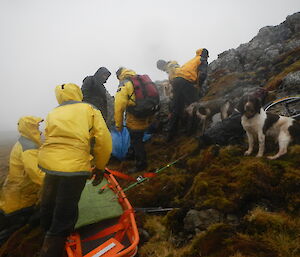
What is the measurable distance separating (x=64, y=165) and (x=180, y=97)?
256 inches

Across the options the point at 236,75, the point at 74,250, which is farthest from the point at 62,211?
the point at 236,75

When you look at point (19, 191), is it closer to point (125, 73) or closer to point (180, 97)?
point (125, 73)

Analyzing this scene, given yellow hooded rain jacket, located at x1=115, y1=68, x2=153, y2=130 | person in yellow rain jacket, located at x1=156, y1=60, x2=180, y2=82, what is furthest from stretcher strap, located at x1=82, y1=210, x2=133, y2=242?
person in yellow rain jacket, located at x1=156, y1=60, x2=180, y2=82

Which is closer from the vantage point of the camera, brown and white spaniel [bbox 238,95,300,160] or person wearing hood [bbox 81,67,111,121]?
brown and white spaniel [bbox 238,95,300,160]

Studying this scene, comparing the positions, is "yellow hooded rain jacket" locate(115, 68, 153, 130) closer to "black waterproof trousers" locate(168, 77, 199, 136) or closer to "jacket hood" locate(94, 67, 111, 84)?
"jacket hood" locate(94, 67, 111, 84)

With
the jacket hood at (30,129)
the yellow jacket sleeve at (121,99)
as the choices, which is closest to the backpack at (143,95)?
the yellow jacket sleeve at (121,99)

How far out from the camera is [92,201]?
17.0 ft

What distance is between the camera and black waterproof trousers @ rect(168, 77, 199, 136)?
28.1 ft

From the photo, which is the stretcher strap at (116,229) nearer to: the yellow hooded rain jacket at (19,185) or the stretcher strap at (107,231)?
the stretcher strap at (107,231)

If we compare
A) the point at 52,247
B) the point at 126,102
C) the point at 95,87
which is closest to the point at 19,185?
the point at 52,247

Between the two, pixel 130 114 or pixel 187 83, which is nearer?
pixel 130 114

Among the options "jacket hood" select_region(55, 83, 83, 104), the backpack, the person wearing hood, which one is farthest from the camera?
the person wearing hood

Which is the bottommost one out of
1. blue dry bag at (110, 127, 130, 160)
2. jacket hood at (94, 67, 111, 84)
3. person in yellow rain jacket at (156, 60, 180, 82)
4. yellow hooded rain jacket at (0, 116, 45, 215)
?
blue dry bag at (110, 127, 130, 160)

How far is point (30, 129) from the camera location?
5.26 m
